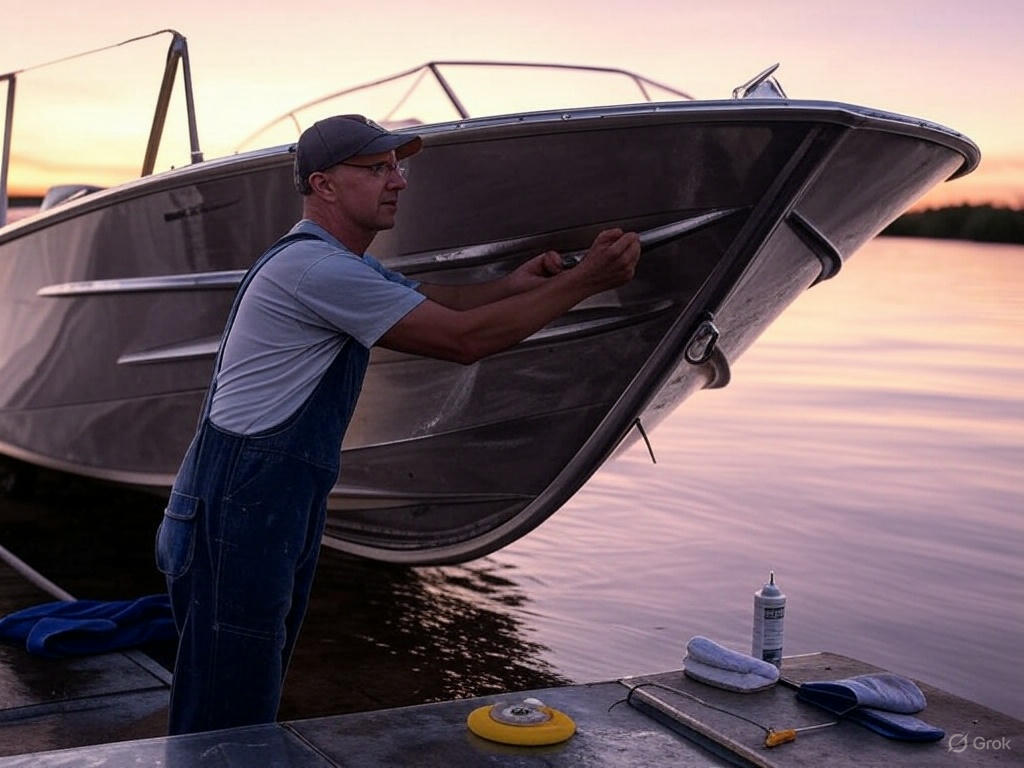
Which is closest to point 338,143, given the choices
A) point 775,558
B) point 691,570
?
point 691,570

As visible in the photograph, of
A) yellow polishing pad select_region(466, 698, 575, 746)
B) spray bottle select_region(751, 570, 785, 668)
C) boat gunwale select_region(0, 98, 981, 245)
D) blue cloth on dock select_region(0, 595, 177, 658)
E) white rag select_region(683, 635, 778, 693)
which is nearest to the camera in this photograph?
yellow polishing pad select_region(466, 698, 575, 746)

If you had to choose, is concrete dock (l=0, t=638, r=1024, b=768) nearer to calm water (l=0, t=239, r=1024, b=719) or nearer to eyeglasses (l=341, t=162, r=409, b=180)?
eyeglasses (l=341, t=162, r=409, b=180)

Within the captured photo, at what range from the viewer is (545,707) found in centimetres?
305

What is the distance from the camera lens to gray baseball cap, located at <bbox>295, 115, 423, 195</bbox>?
2.95 meters

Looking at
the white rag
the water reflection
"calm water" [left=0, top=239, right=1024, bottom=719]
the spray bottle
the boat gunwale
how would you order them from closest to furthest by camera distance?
the white rag
the spray bottle
the boat gunwale
the water reflection
"calm water" [left=0, top=239, right=1024, bottom=719]

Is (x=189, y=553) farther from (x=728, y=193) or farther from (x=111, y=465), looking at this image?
(x=111, y=465)

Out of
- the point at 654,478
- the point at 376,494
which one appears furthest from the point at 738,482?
the point at 376,494

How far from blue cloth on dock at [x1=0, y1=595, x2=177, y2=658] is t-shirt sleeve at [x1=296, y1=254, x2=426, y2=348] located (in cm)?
195

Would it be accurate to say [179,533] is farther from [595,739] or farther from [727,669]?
[727,669]

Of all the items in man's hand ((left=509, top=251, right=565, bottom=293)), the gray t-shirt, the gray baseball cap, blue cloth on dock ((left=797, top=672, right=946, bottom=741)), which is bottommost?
blue cloth on dock ((left=797, top=672, right=946, bottom=741))

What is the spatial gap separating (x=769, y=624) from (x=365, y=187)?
1.60 m

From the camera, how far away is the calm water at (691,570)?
5402 millimetres

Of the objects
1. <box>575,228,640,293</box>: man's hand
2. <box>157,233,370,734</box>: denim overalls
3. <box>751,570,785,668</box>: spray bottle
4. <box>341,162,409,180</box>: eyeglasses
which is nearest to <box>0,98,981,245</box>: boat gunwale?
<box>341,162,409,180</box>: eyeglasses

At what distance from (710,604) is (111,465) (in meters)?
2.90
